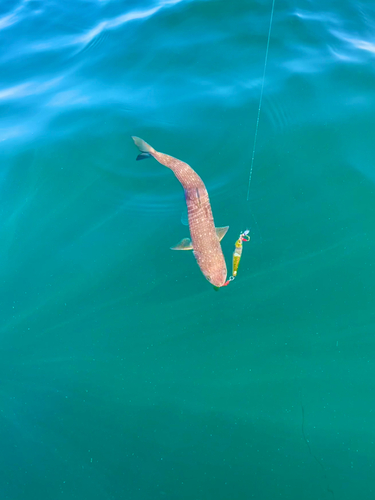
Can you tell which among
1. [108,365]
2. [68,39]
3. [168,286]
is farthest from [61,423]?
[68,39]

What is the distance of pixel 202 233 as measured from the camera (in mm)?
5586

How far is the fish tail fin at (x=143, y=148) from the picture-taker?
6668 millimetres

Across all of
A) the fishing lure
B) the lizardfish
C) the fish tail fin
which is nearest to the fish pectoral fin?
the lizardfish

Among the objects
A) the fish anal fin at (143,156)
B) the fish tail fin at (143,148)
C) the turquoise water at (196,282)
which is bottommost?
the turquoise water at (196,282)

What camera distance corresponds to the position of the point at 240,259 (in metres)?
5.63

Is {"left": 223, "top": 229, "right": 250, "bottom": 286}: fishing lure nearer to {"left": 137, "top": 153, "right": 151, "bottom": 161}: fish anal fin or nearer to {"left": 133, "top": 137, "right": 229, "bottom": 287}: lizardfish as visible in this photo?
{"left": 133, "top": 137, "right": 229, "bottom": 287}: lizardfish

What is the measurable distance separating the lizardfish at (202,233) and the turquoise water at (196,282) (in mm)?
242

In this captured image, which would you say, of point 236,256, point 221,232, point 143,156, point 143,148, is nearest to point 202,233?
point 221,232

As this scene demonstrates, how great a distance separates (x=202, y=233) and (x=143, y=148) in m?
2.44

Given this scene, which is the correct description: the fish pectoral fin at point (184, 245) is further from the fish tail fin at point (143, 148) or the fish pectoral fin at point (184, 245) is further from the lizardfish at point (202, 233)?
the fish tail fin at point (143, 148)

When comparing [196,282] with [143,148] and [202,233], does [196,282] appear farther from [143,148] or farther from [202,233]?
[143,148]

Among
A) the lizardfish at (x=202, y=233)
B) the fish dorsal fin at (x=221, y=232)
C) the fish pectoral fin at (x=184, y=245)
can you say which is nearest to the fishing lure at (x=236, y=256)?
the lizardfish at (x=202, y=233)

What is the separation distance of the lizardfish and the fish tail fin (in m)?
0.91

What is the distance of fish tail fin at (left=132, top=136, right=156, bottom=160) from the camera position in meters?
6.67
